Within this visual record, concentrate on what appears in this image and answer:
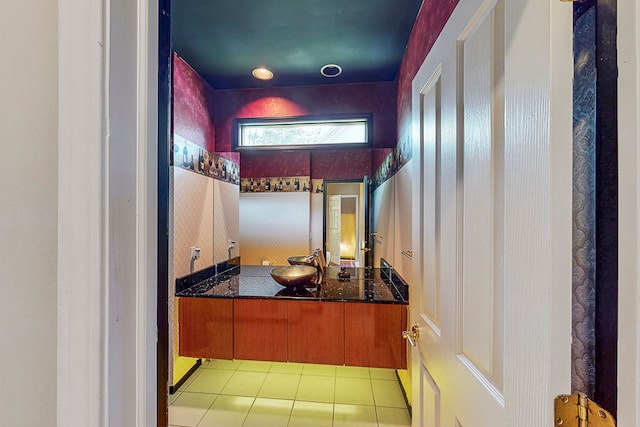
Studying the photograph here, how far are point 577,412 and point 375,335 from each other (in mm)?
1369

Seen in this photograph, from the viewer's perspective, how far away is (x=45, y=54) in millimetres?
383

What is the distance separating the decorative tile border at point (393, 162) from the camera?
5.86ft

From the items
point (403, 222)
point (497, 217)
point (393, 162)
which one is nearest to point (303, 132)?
point (393, 162)

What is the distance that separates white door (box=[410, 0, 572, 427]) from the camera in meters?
0.44

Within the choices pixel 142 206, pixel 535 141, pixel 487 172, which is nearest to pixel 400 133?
pixel 487 172

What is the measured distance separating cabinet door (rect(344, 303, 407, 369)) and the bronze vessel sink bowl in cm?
36

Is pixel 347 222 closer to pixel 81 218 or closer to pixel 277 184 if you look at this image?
pixel 277 184

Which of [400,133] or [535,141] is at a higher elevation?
[400,133]

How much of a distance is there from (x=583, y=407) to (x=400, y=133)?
1.86 meters

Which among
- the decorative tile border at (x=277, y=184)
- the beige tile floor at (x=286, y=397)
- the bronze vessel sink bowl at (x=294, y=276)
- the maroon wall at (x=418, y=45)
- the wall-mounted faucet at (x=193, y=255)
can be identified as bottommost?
the beige tile floor at (x=286, y=397)

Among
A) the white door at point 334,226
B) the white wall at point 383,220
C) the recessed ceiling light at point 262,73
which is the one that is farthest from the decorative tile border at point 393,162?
the recessed ceiling light at point 262,73

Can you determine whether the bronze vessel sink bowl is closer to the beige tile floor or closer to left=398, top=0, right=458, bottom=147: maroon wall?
the beige tile floor

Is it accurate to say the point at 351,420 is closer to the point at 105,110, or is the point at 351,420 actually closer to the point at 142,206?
the point at 142,206

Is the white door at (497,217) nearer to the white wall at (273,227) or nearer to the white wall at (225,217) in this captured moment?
the white wall at (273,227)
